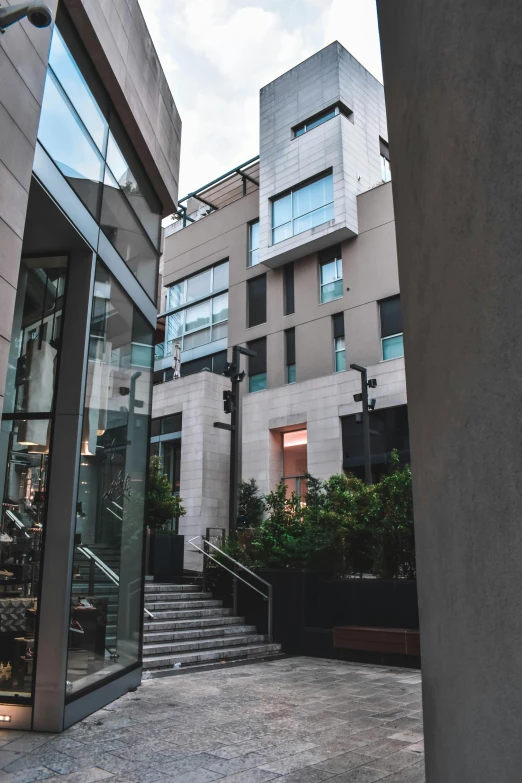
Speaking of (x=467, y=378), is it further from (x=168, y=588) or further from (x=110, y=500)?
(x=168, y=588)

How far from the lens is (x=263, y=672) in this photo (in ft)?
29.3

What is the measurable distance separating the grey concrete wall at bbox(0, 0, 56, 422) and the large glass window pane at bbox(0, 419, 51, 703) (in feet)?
7.20

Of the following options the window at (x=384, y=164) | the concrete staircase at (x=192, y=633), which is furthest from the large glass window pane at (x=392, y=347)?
the concrete staircase at (x=192, y=633)

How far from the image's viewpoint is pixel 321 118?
2803 cm

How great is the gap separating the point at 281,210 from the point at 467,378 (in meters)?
27.5

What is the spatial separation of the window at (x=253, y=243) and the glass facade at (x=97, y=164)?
21.5m

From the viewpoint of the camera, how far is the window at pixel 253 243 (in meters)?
30.3

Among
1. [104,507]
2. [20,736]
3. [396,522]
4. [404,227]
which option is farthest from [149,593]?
[404,227]

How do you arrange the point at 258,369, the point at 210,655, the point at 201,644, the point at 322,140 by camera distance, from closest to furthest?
the point at 210,655 → the point at 201,644 → the point at 322,140 → the point at 258,369

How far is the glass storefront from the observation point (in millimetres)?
5879

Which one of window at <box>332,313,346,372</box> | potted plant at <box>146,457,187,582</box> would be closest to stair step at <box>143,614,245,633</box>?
potted plant at <box>146,457,187,582</box>

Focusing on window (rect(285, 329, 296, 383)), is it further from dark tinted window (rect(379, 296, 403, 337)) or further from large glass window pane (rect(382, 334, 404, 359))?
large glass window pane (rect(382, 334, 404, 359))

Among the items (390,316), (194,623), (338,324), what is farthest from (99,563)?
(338,324)

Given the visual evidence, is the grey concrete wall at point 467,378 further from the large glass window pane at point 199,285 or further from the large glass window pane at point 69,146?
the large glass window pane at point 199,285
